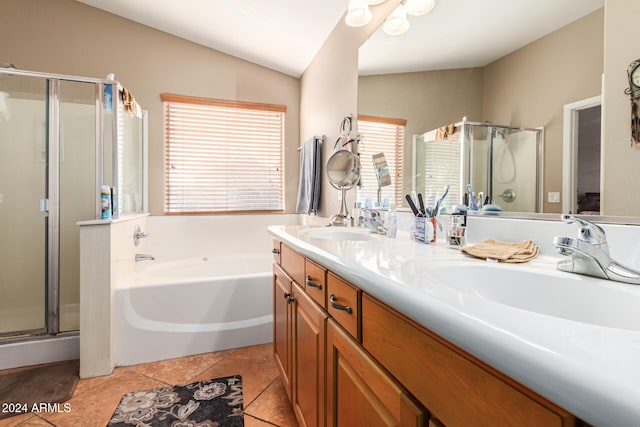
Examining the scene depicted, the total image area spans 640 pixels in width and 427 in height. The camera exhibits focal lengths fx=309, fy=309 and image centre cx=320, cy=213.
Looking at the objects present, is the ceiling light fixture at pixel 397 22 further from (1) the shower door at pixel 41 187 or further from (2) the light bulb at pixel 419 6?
(1) the shower door at pixel 41 187

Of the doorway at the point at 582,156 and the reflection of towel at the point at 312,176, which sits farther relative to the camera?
the reflection of towel at the point at 312,176

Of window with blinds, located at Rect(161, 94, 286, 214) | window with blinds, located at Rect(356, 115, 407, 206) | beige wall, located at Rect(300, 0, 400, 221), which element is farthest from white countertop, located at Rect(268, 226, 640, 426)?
window with blinds, located at Rect(161, 94, 286, 214)

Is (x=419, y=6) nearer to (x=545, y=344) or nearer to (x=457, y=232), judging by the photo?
(x=457, y=232)

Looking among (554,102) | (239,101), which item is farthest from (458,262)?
(239,101)

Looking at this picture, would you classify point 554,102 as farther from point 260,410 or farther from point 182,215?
point 182,215

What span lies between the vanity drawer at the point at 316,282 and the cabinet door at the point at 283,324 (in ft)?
0.88

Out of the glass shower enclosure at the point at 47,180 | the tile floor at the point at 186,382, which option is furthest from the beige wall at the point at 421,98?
the glass shower enclosure at the point at 47,180

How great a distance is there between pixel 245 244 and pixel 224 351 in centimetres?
125

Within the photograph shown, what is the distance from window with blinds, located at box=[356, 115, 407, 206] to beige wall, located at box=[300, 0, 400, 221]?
183mm

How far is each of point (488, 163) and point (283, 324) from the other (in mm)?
1122

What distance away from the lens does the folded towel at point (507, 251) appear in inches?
32.7

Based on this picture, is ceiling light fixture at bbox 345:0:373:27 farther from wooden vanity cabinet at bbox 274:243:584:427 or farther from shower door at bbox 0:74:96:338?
shower door at bbox 0:74:96:338

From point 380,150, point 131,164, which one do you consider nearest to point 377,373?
point 380,150

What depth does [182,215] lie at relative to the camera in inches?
119
